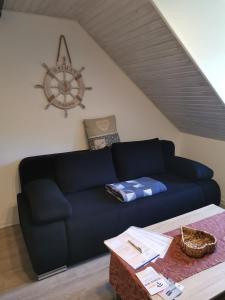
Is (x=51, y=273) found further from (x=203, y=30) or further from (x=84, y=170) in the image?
(x=203, y=30)

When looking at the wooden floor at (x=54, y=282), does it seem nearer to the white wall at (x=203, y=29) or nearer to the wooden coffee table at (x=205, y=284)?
the wooden coffee table at (x=205, y=284)

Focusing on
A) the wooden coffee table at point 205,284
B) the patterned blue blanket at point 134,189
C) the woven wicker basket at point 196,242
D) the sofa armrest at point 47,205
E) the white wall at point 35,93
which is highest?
the white wall at point 35,93

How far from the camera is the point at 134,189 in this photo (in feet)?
7.69

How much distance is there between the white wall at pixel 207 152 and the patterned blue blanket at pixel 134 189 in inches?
38.5

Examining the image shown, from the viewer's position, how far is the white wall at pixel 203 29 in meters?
1.92

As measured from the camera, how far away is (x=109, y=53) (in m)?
2.90

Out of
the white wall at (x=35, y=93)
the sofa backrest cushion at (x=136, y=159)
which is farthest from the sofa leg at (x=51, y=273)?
the sofa backrest cushion at (x=136, y=159)

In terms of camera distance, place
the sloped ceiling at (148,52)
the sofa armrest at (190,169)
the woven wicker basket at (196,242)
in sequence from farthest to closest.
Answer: the sofa armrest at (190,169) < the sloped ceiling at (148,52) < the woven wicker basket at (196,242)

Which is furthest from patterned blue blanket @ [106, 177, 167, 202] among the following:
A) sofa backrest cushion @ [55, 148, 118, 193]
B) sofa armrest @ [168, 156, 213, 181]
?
sofa armrest @ [168, 156, 213, 181]

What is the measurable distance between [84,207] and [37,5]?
5.84 ft

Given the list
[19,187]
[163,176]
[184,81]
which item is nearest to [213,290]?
[163,176]

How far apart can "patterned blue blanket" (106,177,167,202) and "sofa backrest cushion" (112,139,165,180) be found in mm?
187

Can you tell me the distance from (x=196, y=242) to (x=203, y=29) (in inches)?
62.8

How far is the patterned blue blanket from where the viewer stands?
226 centimetres
